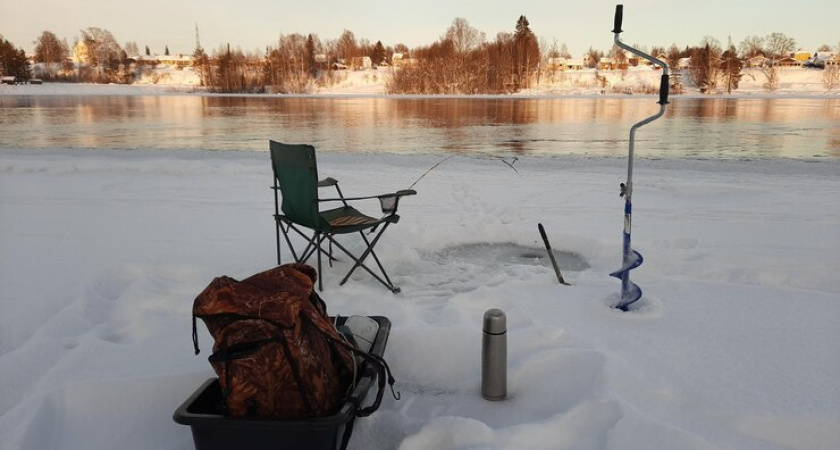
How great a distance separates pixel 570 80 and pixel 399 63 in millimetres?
30599

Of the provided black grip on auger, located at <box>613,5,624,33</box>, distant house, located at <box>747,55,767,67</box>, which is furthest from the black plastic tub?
distant house, located at <box>747,55,767,67</box>

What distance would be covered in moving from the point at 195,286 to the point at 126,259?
0.95 metres

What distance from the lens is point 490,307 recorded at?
352 cm

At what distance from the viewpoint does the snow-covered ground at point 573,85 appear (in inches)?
2874

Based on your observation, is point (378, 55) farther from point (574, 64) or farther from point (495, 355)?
point (495, 355)

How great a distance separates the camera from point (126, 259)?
4461mm

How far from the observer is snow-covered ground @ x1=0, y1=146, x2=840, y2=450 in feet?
7.70

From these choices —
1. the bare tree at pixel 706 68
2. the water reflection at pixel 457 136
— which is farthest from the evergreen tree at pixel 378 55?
the water reflection at pixel 457 136

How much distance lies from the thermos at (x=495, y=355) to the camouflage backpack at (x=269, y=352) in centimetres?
61

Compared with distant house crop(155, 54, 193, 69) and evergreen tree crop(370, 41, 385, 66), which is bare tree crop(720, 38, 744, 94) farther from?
distant house crop(155, 54, 193, 69)

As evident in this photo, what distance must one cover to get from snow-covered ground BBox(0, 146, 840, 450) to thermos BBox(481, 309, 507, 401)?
7 cm

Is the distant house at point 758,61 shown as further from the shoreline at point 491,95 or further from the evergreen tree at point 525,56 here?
the evergreen tree at point 525,56

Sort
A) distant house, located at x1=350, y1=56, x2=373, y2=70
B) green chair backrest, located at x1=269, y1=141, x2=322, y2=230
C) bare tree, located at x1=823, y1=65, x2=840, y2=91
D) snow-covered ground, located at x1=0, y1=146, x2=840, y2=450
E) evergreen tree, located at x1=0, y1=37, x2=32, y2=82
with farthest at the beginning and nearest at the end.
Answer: distant house, located at x1=350, y1=56, x2=373, y2=70
evergreen tree, located at x1=0, y1=37, x2=32, y2=82
bare tree, located at x1=823, y1=65, x2=840, y2=91
green chair backrest, located at x1=269, y1=141, x2=322, y2=230
snow-covered ground, located at x1=0, y1=146, x2=840, y2=450

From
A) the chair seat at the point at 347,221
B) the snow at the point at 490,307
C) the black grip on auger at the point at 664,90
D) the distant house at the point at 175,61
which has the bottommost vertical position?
the snow at the point at 490,307
